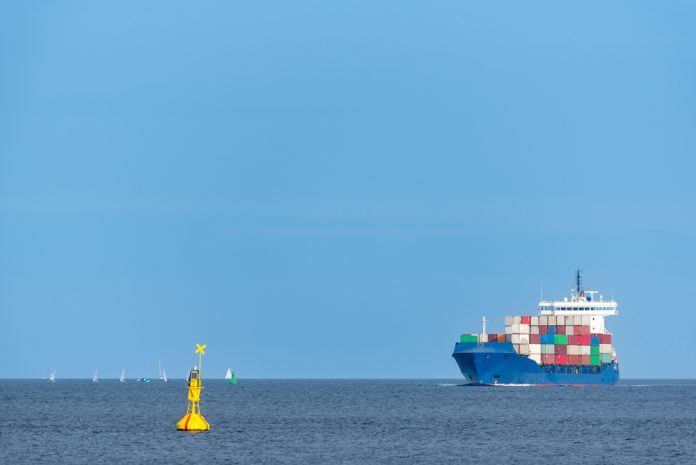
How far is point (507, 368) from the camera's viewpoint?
570 feet

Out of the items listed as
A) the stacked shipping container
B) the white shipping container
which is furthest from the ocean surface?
the white shipping container

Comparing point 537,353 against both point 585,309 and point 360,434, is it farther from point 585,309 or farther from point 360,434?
point 360,434

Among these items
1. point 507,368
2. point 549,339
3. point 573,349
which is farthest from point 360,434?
point 573,349

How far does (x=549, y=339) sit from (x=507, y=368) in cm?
678

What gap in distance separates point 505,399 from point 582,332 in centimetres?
2940

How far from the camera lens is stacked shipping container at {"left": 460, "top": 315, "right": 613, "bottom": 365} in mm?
175625

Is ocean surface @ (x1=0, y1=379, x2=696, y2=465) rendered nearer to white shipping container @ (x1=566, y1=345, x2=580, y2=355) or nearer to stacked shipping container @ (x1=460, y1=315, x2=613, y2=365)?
stacked shipping container @ (x1=460, y1=315, x2=613, y2=365)

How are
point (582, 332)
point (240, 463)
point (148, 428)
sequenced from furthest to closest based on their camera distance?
point (582, 332) → point (148, 428) → point (240, 463)

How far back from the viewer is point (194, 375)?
85750 millimetres

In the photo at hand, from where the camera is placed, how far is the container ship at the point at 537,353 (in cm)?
17275

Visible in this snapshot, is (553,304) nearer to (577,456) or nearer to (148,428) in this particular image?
(148,428)

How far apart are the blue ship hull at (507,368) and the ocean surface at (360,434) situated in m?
27.6

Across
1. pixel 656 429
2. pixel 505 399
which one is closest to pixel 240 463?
pixel 656 429

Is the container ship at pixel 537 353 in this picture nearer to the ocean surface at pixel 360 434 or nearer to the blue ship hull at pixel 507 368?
the blue ship hull at pixel 507 368
